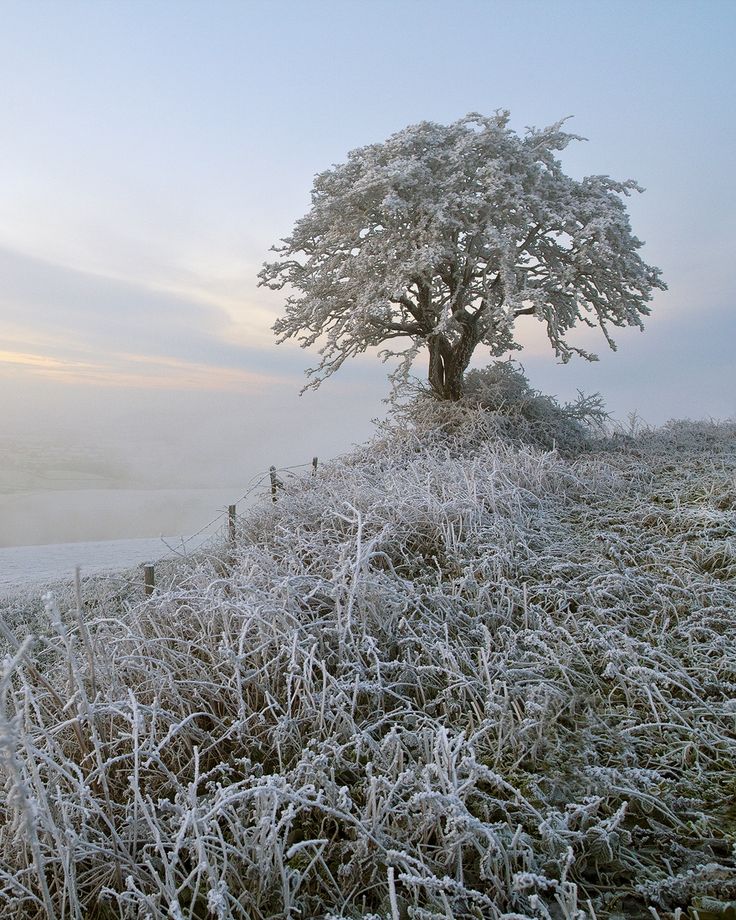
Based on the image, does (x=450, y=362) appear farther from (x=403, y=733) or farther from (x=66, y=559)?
(x=403, y=733)

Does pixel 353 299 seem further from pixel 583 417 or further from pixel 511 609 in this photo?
pixel 511 609

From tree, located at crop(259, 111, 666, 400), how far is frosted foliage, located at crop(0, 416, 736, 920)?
6533mm

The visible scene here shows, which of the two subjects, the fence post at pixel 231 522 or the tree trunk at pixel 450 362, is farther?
the tree trunk at pixel 450 362

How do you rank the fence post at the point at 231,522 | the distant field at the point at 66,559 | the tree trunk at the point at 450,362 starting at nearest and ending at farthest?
the fence post at the point at 231,522
the distant field at the point at 66,559
the tree trunk at the point at 450,362

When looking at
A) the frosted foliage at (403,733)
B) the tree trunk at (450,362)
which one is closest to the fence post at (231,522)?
the frosted foliage at (403,733)

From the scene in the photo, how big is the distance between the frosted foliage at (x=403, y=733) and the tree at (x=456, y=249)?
6533mm

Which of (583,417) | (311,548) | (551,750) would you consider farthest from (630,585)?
(583,417)

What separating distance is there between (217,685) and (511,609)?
2115mm

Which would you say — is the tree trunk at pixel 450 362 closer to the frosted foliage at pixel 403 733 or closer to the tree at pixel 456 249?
the tree at pixel 456 249

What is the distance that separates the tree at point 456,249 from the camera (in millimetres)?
11359

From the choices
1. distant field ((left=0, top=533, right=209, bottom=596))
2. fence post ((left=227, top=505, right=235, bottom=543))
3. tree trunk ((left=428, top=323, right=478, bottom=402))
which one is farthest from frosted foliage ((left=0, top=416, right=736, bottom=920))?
tree trunk ((left=428, top=323, right=478, bottom=402))

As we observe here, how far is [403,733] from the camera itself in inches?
127

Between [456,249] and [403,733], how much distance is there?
10719 millimetres

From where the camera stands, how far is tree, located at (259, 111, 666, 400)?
11.4 m
